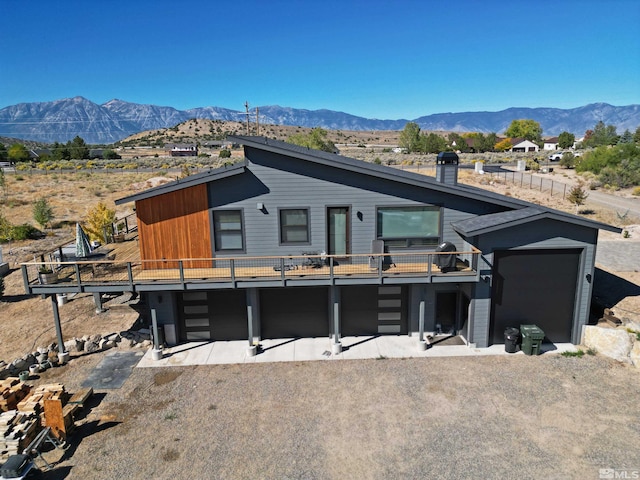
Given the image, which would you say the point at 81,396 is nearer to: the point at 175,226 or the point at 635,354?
the point at 175,226

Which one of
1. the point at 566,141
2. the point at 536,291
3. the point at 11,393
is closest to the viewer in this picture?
the point at 11,393

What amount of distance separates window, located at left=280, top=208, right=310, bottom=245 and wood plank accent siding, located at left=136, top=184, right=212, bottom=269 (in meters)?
2.67

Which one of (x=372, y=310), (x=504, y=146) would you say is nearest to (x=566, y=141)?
(x=504, y=146)

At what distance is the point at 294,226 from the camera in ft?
47.5

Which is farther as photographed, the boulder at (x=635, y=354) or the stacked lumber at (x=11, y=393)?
the boulder at (x=635, y=354)

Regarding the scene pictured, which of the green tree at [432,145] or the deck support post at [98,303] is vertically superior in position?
the green tree at [432,145]

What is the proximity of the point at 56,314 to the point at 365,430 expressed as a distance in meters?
11.1

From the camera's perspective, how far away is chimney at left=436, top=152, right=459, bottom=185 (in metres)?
15.1

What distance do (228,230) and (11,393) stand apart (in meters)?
7.75

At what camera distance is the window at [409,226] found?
14445 mm

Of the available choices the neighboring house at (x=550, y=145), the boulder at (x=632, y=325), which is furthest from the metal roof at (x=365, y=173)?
the neighboring house at (x=550, y=145)

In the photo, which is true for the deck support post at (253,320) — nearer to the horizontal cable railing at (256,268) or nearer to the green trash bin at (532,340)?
the horizontal cable railing at (256,268)

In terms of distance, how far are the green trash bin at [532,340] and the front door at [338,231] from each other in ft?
22.0

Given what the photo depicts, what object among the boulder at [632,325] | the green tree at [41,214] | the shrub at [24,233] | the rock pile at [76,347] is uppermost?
the green tree at [41,214]
